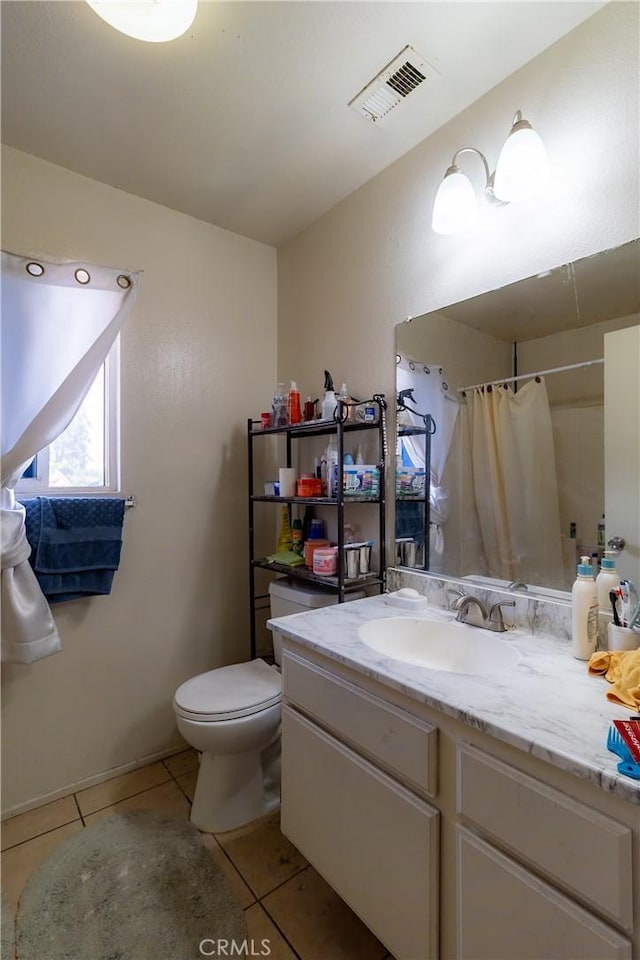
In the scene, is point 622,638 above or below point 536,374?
below

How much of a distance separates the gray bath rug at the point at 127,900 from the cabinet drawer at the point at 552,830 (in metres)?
0.89

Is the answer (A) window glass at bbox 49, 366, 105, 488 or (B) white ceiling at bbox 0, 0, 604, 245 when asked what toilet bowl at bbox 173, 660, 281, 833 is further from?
(B) white ceiling at bbox 0, 0, 604, 245

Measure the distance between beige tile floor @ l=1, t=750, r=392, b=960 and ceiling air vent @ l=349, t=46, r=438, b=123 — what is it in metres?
2.45

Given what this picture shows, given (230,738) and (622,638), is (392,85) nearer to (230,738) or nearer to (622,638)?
(622,638)

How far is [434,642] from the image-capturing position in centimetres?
130

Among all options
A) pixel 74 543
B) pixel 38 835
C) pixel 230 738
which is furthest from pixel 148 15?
pixel 38 835

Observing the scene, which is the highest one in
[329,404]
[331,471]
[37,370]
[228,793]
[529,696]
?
[37,370]

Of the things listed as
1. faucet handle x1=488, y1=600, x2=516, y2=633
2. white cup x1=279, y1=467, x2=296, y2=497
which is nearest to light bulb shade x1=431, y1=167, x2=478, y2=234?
white cup x1=279, y1=467, x2=296, y2=497

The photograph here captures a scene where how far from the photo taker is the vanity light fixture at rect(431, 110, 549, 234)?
1.17m

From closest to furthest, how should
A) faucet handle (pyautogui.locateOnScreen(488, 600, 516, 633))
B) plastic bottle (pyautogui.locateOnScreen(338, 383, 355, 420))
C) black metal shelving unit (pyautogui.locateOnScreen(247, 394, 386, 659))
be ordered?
faucet handle (pyautogui.locateOnScreen(488, 600, 516, 633)), black metal shelving unit (pyautogui.locateOnScreen(247, 394, 386, 659)), plastic bottle (pyautogui.locateOnScreen(338, 383, 355, 420))

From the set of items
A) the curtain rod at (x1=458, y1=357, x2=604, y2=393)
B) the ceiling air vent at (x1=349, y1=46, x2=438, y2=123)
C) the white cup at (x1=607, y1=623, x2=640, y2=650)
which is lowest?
the white cup at (x1=607, y1=623, x2=640, y2=650)

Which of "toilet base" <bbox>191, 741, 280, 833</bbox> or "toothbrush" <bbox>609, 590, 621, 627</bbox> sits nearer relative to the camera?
"toothbrush" <bbox>609, 590, 621, 627</bbox>

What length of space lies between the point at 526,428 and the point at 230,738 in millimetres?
1382

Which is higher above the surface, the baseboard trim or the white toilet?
the white toilet
